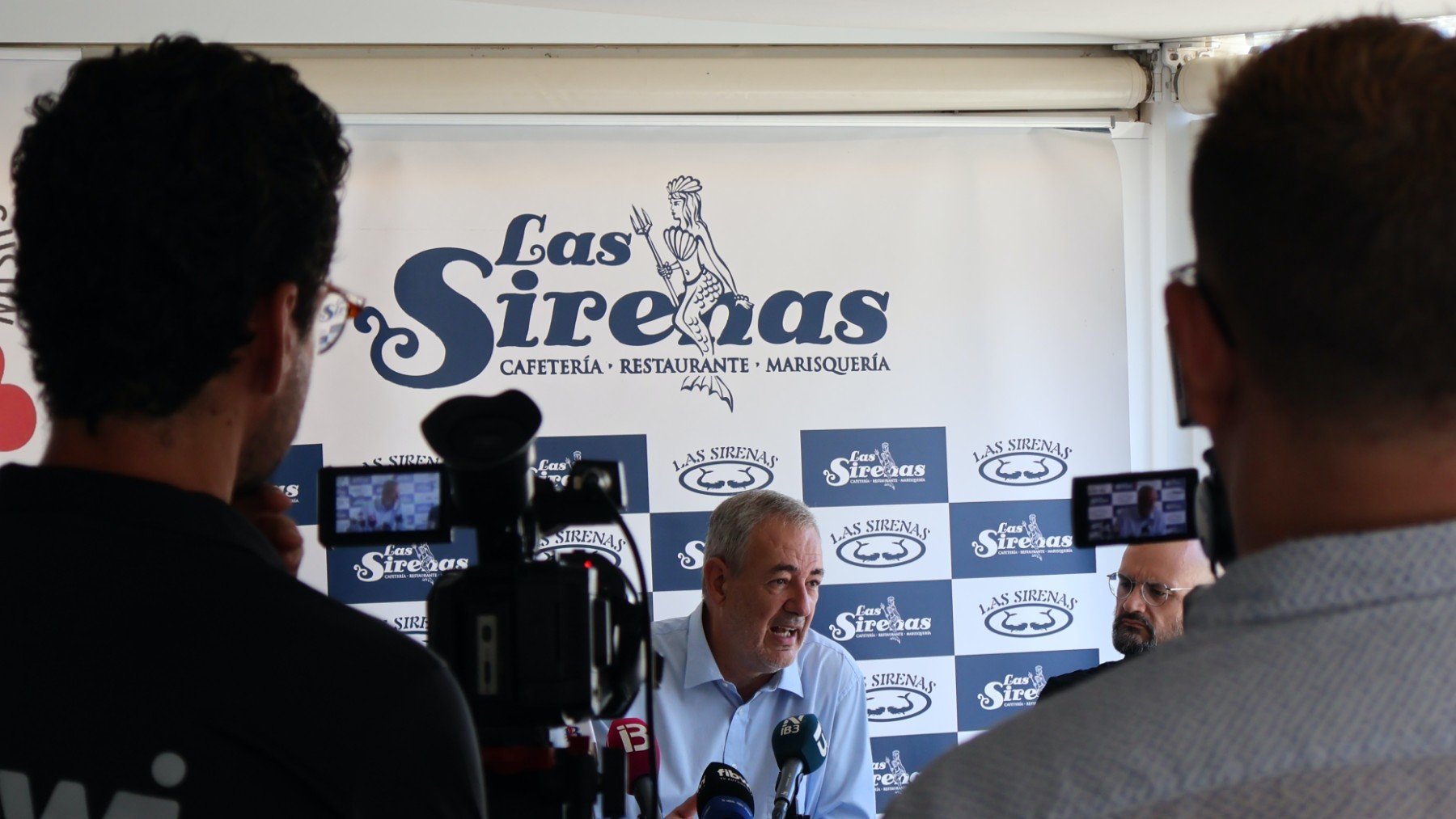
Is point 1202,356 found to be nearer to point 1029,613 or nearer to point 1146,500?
point 1146,500

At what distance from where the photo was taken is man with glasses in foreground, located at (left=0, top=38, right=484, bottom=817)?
28.2 inches

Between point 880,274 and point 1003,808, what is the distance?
2.53 meters

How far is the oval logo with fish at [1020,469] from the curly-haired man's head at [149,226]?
245 centimetres

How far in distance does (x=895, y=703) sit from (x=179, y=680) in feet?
8.13

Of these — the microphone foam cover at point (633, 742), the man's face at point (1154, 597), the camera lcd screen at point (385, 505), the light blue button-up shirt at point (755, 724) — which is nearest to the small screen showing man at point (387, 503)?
the camera lcd screen at point (385, 505)

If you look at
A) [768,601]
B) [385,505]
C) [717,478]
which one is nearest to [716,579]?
[768,601]

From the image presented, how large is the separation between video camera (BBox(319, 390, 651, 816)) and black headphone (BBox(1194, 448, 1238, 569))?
0.46 meters

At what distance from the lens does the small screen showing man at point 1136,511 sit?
104 cm

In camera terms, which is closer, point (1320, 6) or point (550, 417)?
point (1320, 6)

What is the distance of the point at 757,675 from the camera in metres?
2.57

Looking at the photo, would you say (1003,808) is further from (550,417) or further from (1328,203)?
(550,417)

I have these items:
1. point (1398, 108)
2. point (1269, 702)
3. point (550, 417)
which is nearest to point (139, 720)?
point (1269, 702)

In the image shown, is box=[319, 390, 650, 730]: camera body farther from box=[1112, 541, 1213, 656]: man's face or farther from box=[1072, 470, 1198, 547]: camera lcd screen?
box=[1112, 541, 1213, 656]: man's face

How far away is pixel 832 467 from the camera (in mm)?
3018
